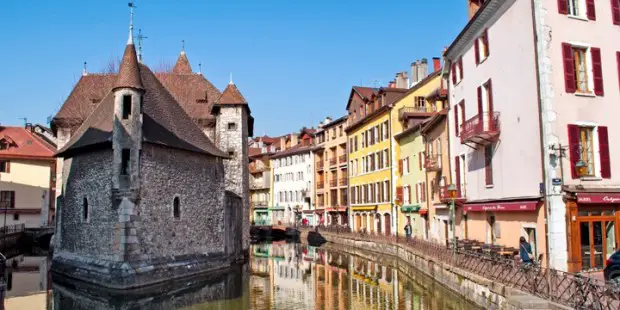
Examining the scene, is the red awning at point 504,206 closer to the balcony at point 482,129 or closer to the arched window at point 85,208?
the balcony at point 482,129

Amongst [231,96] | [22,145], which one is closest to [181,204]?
[231,96]

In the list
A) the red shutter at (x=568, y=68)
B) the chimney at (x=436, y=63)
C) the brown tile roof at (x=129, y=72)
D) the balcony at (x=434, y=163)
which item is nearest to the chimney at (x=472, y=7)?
the red shutter at (x=568, y=68)

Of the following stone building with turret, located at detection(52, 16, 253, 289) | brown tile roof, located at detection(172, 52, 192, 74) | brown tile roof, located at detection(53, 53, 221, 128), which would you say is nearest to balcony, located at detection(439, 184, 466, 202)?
stone building with turret, located at detection(52, 16, 253, 289)

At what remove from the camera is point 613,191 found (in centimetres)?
1661

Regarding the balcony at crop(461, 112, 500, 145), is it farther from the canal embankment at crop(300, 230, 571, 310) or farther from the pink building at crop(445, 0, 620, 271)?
the canal embankment at crop(300, 230, 571, 310)

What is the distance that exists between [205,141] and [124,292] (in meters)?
10.2

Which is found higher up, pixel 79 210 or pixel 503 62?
pixel 503 62

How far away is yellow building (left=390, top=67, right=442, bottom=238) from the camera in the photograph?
3484cm

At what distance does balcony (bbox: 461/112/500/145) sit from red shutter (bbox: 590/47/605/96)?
3718 millimetres

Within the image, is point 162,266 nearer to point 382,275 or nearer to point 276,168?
point 382,275

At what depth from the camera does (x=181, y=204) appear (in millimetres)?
25766

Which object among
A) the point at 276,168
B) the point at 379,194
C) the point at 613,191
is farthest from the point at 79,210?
the point at 276,168

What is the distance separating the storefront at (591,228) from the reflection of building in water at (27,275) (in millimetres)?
20703

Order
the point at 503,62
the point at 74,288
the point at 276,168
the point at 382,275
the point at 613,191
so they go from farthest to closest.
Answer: the point at 276,168 → the point at 382,275 → the point at 74,288 → the point at 503,62 → the point at 613,191
